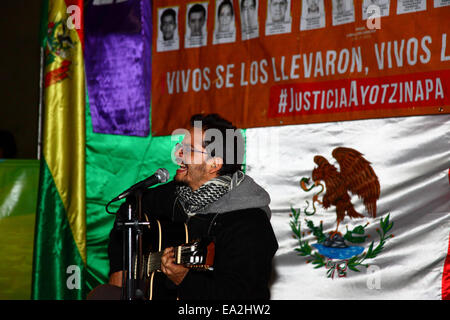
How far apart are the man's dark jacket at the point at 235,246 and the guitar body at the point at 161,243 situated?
88 millimetres

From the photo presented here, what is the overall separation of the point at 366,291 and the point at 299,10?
1.65m

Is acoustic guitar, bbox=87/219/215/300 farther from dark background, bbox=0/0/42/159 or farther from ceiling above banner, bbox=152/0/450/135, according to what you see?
dark background, bbox=0/0/42/159

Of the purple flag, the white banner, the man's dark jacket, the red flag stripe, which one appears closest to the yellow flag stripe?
the purple flag

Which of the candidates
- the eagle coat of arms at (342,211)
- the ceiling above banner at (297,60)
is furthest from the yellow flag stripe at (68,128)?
the eagle coat of arms at (342,211)

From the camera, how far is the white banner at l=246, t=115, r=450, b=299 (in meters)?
2.88

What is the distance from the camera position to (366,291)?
3.01 meters

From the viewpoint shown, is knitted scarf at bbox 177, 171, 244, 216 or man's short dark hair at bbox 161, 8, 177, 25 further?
man's short dark hair at bbox 161, 8, 177, 25

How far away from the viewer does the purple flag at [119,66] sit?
12.3ft

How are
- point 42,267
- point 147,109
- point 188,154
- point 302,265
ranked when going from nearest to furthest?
point 188,154
point 302,265
point 42,267
point 147,109

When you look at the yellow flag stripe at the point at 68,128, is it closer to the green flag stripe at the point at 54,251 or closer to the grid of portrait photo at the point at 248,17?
the green flag stripe at the point at 54,251

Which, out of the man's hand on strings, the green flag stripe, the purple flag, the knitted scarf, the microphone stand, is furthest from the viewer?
the purple flag

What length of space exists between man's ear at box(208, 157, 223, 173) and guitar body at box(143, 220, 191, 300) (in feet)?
1.01
